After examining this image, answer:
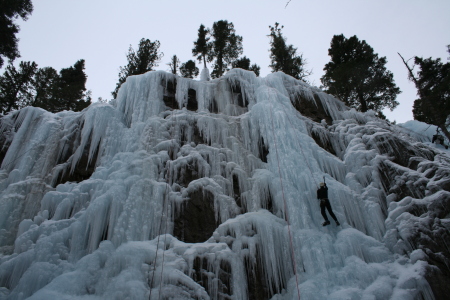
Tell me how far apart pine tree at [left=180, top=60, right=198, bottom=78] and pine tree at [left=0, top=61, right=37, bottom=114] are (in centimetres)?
897

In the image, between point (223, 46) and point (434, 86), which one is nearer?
point (434, 86)

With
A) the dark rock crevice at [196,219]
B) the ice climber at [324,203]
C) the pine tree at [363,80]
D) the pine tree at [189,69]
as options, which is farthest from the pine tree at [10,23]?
the pine tree at [363,80]

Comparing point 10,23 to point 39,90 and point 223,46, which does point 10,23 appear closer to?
point 39,90

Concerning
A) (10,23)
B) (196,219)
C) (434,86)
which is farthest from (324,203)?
(10,23)

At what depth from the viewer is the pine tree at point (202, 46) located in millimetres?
19109

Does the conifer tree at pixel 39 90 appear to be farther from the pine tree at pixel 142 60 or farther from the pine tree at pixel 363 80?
the pine tree at pixel 363 80

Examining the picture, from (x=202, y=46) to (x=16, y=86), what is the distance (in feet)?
37.9

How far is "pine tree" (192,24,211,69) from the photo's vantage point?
752 inches

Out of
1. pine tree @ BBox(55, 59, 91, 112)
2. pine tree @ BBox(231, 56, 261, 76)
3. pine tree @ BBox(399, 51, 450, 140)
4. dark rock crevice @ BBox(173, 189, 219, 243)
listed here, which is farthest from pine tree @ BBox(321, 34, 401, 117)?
pine tree @ BBox(55, 59, 91, 112)

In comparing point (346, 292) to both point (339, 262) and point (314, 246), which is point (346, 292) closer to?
point (339, 262)

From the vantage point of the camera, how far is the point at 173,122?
373 inches

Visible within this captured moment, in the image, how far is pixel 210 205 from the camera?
7.57 metres

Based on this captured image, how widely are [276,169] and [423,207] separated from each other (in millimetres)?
3957

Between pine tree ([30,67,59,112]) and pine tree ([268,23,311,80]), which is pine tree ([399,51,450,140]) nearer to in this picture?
pine tree ([268,23,311,80])
